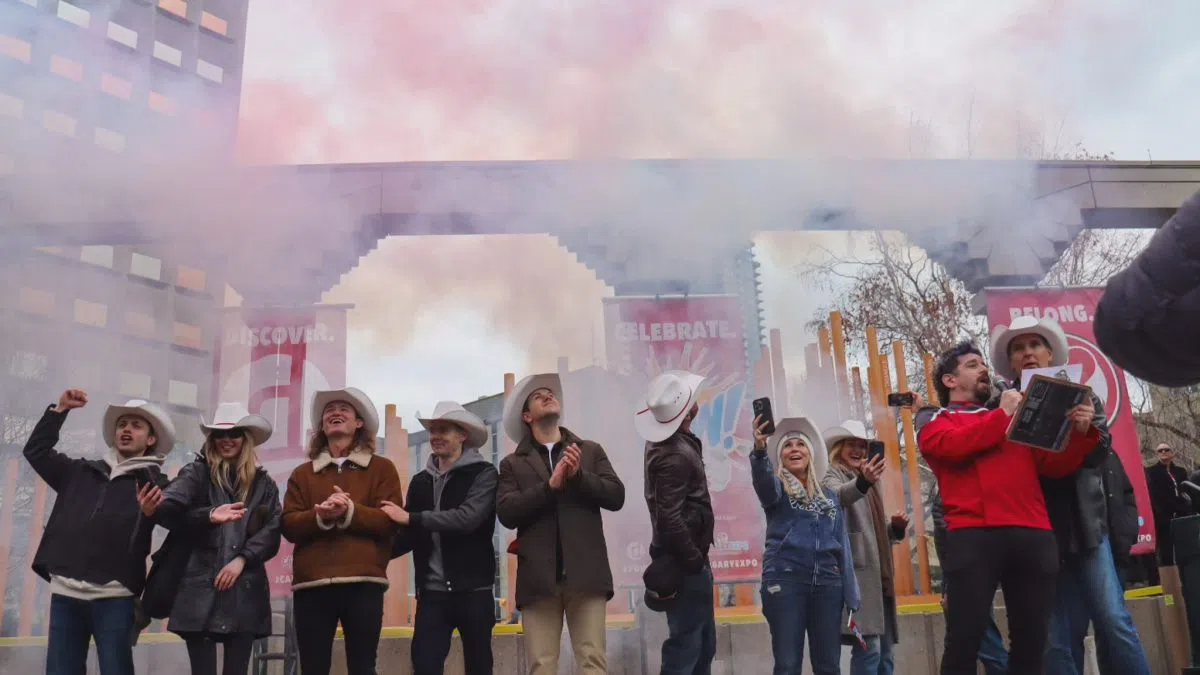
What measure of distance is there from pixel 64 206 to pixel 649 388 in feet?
16.6

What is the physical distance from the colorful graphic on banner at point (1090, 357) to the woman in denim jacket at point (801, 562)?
356 cm

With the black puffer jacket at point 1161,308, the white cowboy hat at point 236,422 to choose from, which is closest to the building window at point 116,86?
the white cowboy hat at point 236,422

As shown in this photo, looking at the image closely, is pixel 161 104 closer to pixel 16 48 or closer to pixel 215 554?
pixel 16 48

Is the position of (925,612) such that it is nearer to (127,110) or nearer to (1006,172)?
(1006,172)

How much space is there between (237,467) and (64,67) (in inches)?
162

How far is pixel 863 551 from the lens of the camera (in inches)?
201

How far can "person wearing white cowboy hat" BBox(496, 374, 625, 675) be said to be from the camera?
13.7 ft

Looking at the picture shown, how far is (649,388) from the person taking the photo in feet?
15.3

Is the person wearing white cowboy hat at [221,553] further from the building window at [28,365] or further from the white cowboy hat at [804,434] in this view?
the building window at [28,365]

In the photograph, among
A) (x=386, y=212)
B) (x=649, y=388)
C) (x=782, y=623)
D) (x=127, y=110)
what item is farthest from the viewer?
(x=386, y=212)

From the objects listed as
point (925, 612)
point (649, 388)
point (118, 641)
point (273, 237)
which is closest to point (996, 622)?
point (925, 612)

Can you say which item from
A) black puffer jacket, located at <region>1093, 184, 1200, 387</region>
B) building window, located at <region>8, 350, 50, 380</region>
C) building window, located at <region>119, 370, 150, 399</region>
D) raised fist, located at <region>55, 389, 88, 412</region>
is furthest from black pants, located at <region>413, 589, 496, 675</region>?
building window, located at <region>8, 350, 50, 380</region>

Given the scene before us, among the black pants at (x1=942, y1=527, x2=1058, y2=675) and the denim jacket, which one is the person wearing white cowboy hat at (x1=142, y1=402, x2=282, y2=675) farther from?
the black pants at (x1=942, y1=527, x2=1058, y2=675)

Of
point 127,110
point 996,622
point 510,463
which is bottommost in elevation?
point 996,622
